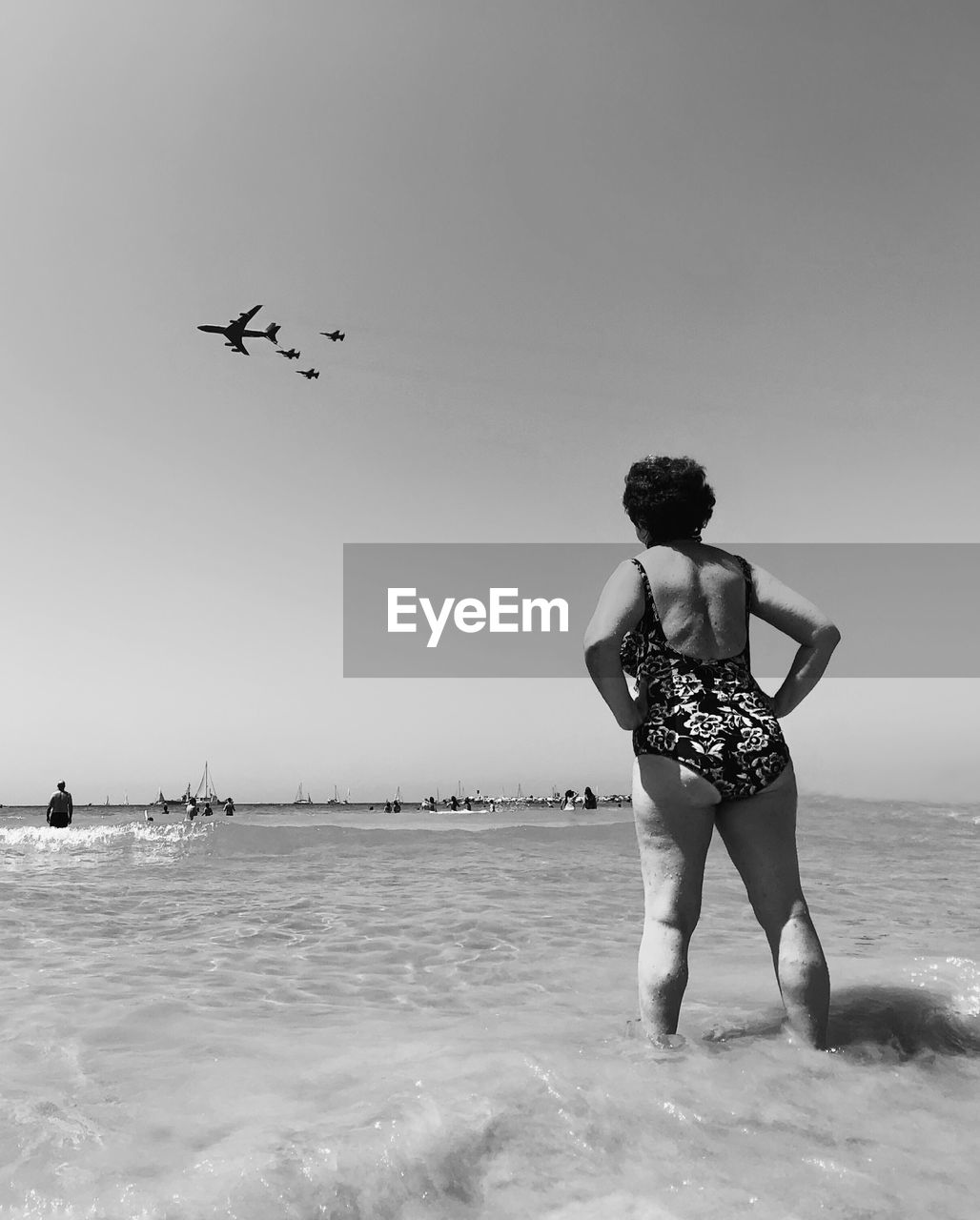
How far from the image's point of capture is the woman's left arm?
2.97m

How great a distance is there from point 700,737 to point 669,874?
506 millimetres

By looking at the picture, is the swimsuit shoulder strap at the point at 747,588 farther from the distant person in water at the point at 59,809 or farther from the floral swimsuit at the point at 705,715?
the distant person in water at the point at 59,809

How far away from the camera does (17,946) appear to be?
4.90 meters

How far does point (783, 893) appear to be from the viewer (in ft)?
9.48

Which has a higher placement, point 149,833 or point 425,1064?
point 425,1064

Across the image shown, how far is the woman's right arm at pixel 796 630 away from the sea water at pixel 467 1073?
1.27 metres

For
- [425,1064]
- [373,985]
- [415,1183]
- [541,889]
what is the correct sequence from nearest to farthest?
[415,1183], [425,1064], [373,985], [541,889]

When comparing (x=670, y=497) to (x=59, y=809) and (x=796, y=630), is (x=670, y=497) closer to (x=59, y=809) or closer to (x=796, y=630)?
(x=796, y=630)

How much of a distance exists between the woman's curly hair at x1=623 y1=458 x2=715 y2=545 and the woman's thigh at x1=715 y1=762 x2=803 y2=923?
1.08 meters

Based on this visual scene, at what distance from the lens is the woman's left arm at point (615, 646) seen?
2.97 meters

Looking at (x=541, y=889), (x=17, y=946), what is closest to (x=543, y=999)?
(x=17, y=946)

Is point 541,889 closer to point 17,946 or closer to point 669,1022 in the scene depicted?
point 17,946

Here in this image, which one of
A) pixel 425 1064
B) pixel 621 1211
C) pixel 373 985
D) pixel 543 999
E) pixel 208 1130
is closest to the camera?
pixel 621 1211

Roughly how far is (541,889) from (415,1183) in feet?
21.0
